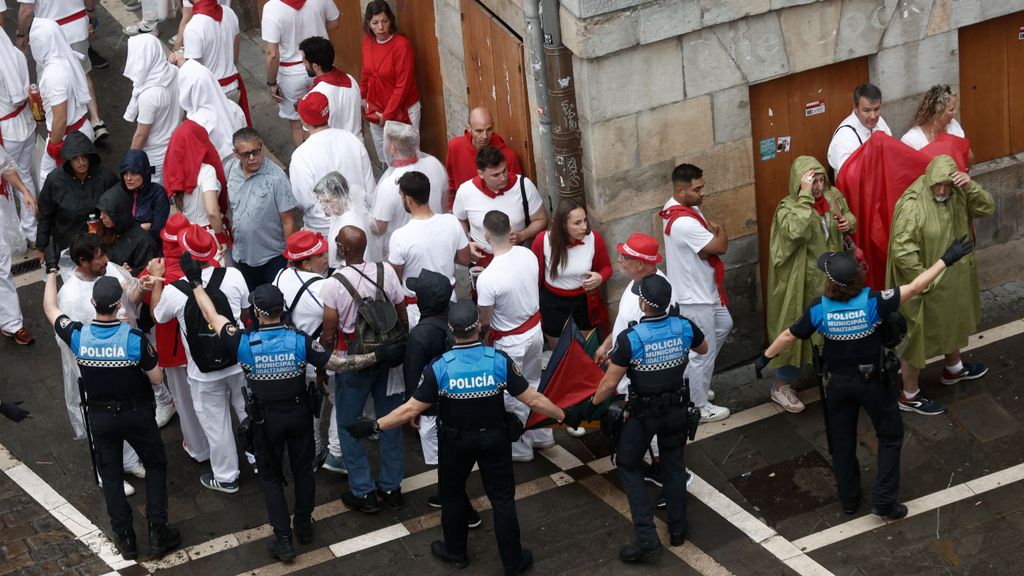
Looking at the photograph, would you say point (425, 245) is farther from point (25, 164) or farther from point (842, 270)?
point (25, 164)

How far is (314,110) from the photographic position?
1191 centimetres

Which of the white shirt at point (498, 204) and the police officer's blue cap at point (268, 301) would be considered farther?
the white shirt at point (498, 204)

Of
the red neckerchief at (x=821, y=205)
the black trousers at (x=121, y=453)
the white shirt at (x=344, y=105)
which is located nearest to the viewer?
the black trousers at (x=121, y=453)

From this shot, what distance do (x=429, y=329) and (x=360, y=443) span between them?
1144 mm

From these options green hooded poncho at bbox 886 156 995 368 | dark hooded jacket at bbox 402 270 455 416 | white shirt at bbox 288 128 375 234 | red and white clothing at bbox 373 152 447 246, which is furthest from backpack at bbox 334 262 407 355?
green hooded poncho at bbox 886 156 995 368

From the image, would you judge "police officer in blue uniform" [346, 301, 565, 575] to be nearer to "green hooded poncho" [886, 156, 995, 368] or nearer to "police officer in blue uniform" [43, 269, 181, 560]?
"police officer in blue uniform" [43, 269, 181, 560]

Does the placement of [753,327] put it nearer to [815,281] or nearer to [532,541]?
[815,281]

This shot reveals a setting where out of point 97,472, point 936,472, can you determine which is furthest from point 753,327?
point 97,472

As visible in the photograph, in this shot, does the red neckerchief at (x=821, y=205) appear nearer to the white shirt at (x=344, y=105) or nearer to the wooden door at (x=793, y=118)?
the wooden door at (x=793, y=118)

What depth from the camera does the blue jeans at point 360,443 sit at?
9.96 m

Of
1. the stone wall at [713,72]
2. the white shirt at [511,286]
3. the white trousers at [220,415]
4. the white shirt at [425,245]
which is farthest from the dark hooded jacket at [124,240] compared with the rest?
the stone wall at [713,72]

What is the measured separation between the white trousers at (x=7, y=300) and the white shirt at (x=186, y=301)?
270 centimetres

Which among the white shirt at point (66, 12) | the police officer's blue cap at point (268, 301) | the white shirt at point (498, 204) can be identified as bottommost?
the police officer's blue cap at point (268, 301)

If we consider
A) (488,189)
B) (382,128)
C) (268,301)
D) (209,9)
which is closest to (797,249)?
(488,189)
